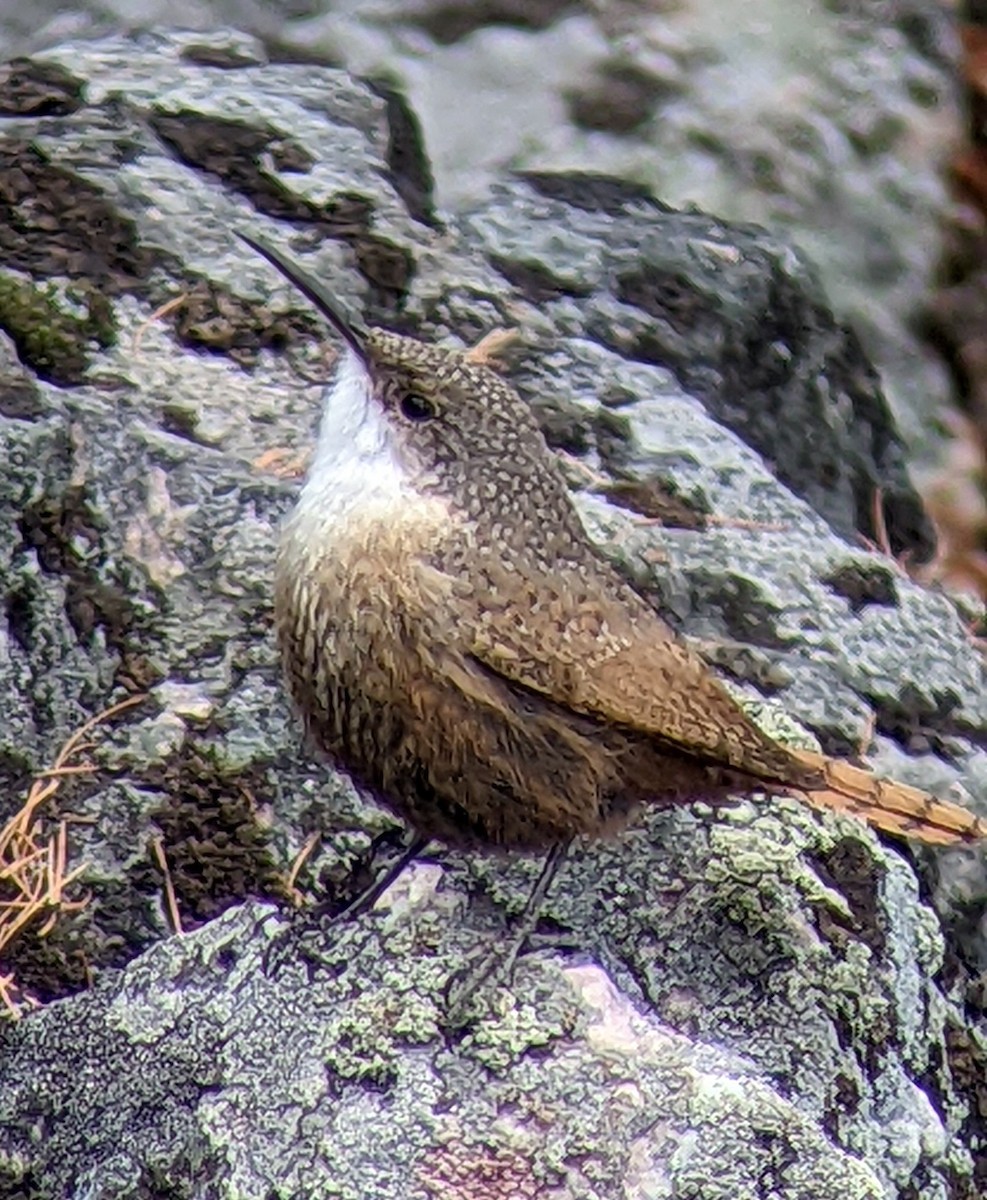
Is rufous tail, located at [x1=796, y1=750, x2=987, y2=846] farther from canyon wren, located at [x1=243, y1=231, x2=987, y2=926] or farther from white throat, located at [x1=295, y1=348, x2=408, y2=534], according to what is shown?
white throat, located at [x1=295, y1=348, x2=408, y2=534]

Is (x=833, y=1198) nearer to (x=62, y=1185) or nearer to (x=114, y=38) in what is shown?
(x=62, y=1185)

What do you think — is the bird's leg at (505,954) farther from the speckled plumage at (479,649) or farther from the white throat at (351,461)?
the white throat at (351,461)

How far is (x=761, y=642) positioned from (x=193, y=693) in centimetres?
142

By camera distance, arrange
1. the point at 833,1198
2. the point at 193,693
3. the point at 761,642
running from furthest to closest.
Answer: the point at 761,642 → the point at 193,693 → the point at 833,1198

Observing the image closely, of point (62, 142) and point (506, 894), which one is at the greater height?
point (62, 142)

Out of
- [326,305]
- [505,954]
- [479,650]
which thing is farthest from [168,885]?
[326,305]

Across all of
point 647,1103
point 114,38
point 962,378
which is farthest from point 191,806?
point 962,378

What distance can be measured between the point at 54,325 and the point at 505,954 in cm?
211

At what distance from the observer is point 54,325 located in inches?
201

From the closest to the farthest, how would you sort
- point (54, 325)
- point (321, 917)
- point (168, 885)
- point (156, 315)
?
point (321, 917)
point (168, 885)
point (54, 325)
point (156, 315)

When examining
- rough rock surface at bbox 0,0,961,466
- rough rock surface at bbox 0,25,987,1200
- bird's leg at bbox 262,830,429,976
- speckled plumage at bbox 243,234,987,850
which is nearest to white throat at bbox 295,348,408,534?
speckled plumage at bbox 243,234,987,850

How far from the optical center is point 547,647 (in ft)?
13.4

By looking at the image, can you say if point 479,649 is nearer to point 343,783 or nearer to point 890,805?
point 343,783

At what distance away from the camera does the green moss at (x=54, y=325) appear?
5.03 m
